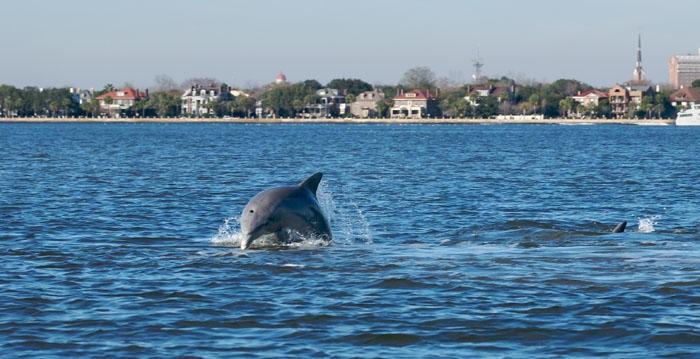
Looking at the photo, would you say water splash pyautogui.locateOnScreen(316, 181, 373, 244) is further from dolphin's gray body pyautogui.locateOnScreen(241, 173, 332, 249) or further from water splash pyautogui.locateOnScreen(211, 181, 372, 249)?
dolphin's gray body pyautogui.locateOnScreen(241, 173, 332, 249)

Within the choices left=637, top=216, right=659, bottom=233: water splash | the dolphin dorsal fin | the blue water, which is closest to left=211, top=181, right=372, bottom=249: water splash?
the blue water

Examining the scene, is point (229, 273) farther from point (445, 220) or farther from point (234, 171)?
point (234, 171)

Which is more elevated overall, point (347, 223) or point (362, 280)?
point (362, 280)

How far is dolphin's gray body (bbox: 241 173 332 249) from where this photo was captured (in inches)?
977

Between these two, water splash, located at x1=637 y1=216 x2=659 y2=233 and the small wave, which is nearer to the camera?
the small wave

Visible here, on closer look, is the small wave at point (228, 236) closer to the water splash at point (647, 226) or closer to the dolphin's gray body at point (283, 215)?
the dolphin's gray body at point (283, 215)

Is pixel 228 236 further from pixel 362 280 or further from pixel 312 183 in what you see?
pixel 362 280

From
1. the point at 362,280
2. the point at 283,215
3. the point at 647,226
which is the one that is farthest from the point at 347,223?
the point at 362,280

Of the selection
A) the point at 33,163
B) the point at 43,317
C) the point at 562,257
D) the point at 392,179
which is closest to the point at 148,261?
the point at 43,317

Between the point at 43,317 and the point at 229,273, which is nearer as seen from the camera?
the point at 43,317

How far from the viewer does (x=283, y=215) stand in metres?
24.9

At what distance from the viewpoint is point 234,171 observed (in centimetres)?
6338

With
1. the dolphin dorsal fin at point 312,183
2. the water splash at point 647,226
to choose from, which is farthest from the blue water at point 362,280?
the dolphin dorsal fin at point 312,183

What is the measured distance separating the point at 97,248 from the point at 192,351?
10532 millimetres
